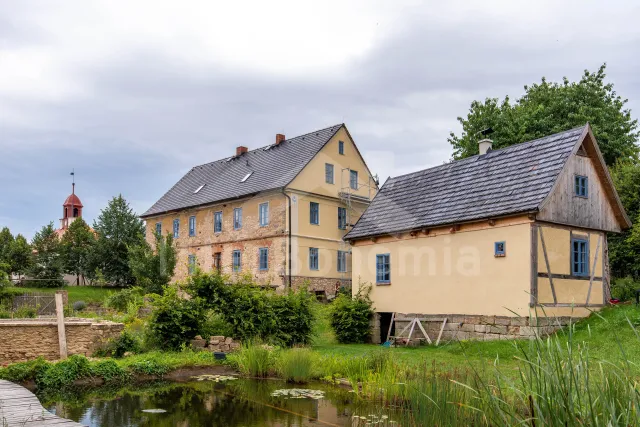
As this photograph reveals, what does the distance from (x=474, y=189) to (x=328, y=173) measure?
14.8 metres

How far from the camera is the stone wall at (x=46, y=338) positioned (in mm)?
12992

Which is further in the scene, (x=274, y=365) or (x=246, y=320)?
(x=246, y=320)

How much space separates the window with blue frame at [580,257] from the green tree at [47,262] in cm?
3228

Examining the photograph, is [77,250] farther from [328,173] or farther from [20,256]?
[328,173]

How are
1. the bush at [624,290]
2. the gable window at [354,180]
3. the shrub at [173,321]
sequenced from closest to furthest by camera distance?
the shrub at [173,321] < the bush at [624,290] < the gable window at [354,180]

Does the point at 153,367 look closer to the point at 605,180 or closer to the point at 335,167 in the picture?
the point at 605,180

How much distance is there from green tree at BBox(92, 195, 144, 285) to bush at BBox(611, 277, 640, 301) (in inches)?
1178

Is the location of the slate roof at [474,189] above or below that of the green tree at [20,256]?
above

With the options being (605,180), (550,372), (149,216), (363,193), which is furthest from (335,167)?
(550,372)

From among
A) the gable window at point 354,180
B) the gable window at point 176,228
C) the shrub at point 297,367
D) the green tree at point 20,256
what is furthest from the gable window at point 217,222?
the shrub at point 297,367

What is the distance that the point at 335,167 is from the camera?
106 feet

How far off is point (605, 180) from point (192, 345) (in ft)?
43.3

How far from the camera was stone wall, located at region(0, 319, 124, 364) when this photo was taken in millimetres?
12992

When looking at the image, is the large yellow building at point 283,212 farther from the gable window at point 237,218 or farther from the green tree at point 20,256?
the green tree at point 20,256
